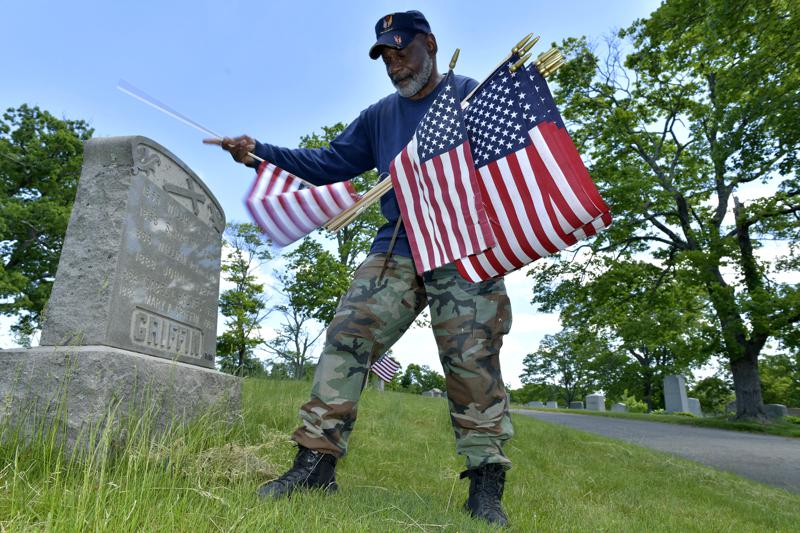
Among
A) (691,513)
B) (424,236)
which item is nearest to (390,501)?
(424,236)

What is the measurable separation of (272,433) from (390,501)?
80.4 inches

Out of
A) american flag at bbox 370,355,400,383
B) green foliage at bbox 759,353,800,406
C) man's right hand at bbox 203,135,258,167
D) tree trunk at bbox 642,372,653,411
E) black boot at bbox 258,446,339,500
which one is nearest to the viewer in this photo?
black boot at bbox 258,446,339,500

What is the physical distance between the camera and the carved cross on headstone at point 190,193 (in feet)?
13.4

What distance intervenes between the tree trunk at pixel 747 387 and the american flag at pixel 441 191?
1701 cm

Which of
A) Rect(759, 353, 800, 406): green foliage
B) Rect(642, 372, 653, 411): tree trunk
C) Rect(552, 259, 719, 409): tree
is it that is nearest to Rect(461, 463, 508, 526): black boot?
Rect(552, 259, 719, 409): tree

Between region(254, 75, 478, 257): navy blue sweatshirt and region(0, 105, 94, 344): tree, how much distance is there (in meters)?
23.6

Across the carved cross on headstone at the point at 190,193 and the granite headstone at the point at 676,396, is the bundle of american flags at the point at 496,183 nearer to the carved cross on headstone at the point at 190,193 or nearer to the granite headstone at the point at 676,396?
the carved cross on headstone at the point at 190,193

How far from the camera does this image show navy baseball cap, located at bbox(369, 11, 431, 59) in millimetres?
2812

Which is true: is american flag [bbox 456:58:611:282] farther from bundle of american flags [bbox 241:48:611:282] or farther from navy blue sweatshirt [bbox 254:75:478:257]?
navy blue sweatshirt [bbox 254:75:478:257]

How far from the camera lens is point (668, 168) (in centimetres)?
1898

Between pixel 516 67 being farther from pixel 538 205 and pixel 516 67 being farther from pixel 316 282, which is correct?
pixel 316 282

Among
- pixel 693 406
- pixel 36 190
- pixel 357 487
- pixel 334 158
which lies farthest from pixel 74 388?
pixel 693 406

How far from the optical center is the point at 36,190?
25062mm

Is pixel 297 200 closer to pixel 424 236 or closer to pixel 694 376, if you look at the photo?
pixel 424 236
